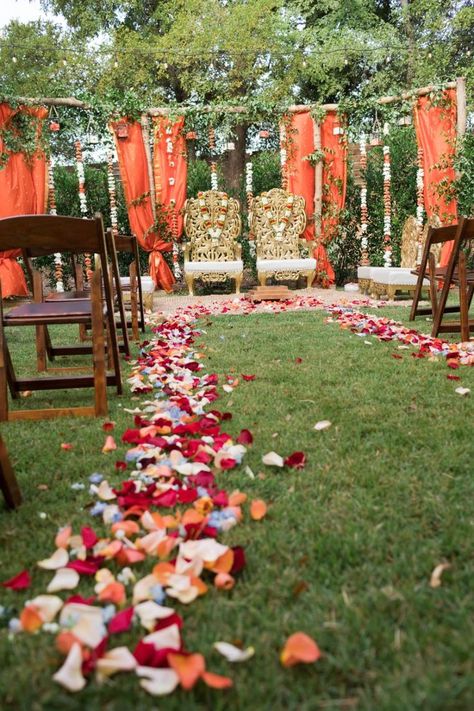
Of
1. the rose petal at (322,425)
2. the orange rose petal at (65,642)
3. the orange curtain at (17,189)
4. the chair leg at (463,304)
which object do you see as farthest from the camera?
the orange curtain at (17,189)

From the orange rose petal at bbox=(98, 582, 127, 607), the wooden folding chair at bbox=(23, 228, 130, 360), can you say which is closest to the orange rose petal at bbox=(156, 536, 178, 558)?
the orange rose petal at bbox=(98, 582, 127, 607)

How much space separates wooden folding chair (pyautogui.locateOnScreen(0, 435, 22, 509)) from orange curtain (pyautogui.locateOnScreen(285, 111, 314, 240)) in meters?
8.87

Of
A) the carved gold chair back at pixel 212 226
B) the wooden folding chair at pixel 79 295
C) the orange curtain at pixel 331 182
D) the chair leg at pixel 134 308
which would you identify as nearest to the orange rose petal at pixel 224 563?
the wooden folding chair at pixel 79 295

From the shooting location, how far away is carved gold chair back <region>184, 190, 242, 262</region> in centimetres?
959

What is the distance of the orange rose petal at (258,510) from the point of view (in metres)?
1.57

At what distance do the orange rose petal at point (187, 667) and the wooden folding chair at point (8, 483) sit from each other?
0.85 m

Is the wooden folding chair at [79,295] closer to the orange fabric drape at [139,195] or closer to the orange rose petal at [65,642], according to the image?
the orange rose petal at [65,642]

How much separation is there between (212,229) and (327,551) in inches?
339

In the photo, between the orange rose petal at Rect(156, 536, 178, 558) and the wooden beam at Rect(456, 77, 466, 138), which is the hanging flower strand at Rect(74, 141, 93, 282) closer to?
the wooden beam at Rect(456, 77, 466, 138)

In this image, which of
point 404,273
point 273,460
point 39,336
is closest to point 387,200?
point 404,273

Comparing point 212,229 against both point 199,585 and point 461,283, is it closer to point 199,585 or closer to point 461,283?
point 461,283

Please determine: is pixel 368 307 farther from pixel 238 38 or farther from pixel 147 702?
pixel 238 38

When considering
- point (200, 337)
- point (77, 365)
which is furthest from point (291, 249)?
point (77, 365)

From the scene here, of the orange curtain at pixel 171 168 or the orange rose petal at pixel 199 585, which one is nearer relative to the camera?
the orange rose petal at pixel 199 585
